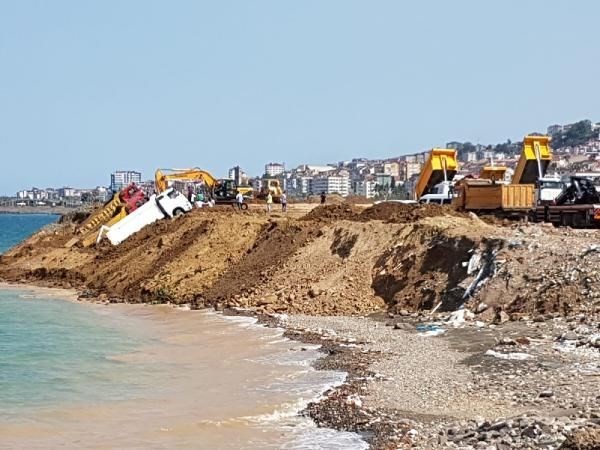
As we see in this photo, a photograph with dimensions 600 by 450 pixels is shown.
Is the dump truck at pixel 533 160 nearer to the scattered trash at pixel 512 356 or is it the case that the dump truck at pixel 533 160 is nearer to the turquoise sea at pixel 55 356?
the turquoise sea at pixel 55 356

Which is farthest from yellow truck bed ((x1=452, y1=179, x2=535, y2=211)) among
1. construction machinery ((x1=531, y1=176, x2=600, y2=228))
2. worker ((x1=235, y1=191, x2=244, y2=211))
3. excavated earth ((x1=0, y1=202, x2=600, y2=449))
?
worker ((x1=235, y1=191, x2=244, y2=211))

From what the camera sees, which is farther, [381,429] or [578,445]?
[381,429]

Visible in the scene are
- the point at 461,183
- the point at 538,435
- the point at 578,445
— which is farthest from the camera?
the point at 461,183

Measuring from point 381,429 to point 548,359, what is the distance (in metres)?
4.62

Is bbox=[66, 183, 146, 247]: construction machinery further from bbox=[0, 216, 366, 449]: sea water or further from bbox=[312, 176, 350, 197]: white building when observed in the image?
bbox=[312, 176, 350, 197]: white building

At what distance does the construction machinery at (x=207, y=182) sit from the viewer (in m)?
48.2

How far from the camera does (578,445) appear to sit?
28.7ft

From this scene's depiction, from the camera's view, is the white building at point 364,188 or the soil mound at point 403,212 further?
the white building at point 364,188

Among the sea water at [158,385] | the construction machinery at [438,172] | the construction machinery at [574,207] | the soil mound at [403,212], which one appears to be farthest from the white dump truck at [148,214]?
the construction machinery at [574,207]

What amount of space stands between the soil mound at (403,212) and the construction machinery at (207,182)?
18513 mm

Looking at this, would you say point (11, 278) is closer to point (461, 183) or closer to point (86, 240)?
point (86, 240)

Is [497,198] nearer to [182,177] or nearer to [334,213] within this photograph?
[334,213]

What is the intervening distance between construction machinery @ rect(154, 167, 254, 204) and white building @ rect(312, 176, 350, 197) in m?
134

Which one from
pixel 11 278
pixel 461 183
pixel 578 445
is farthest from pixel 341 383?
pixel 11 278
